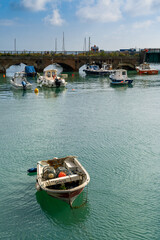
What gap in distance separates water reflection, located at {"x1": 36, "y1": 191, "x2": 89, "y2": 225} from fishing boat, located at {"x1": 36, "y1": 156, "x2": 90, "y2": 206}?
545mm

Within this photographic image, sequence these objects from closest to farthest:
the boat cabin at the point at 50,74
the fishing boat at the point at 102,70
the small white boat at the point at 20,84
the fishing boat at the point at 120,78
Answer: the small white boat at the point at 20,84
the boat cabin at the point at 50,74
the fishing boat at the point at 120,78
the fishing boat at the point at 102,70

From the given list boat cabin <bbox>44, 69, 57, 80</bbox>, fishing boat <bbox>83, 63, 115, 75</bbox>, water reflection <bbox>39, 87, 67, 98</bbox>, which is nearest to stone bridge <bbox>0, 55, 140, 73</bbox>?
fishing boat <bbox>83, 63, 115, 75</bbox>

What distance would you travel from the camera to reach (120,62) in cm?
9381

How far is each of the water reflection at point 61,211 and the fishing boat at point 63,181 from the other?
21.5 inches

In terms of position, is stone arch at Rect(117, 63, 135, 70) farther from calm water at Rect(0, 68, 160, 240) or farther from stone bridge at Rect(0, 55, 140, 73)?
calm water at Rect(0, 68, 160, 240)

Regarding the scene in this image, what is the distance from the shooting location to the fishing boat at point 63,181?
1250cm

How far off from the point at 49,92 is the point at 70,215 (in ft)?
130

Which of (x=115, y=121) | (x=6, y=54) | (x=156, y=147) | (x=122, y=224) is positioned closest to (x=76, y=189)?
(x=122, y=224)

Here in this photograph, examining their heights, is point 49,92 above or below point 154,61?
below

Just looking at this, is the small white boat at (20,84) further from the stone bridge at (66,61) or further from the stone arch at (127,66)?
the stone arch at (127,66)

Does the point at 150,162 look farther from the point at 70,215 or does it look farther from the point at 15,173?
the point at 15,173

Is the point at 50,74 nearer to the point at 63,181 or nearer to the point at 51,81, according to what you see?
the point at 51,81

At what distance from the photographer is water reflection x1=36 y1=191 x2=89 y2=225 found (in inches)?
492

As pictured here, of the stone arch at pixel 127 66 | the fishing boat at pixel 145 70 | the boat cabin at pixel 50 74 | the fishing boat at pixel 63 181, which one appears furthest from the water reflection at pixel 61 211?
the stone arch at pixel 127 66
